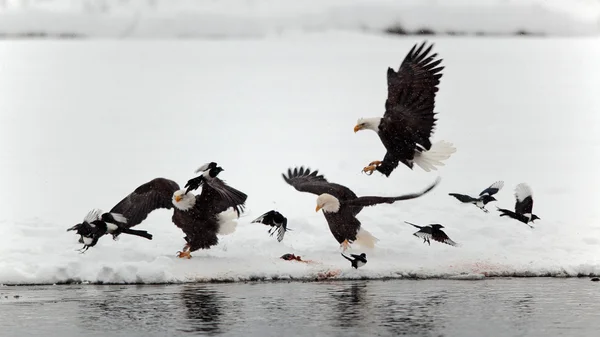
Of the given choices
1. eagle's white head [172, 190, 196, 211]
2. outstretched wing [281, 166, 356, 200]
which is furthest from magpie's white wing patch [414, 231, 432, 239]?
eagle's white head [172, 190, 196, 211]

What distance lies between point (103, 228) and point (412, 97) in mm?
Answer: 2988

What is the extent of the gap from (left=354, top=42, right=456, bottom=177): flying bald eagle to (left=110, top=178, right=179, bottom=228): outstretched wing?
1.80 m

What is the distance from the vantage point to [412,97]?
1002cm

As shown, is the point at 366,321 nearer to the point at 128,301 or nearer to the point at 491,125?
the point at 128,301

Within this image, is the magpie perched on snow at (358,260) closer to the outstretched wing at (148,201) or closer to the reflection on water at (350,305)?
the reflection on water at (350,305)

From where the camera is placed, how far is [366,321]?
7.43m

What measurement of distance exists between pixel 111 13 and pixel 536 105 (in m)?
8.67

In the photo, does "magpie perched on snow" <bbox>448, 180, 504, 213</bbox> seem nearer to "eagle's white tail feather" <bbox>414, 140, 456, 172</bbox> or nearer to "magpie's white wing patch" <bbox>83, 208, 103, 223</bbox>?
"eagle's white tail feather" <bbox>414, 140, 456, 172</bbox>

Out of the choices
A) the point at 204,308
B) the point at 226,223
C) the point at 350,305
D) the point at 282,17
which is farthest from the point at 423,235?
the point at 282,17

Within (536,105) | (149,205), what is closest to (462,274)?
(149,205)

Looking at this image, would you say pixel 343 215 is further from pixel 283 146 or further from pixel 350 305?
pixel 283 146

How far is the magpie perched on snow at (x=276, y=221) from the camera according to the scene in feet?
33.8

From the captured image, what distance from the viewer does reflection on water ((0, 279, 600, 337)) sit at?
7199 mm

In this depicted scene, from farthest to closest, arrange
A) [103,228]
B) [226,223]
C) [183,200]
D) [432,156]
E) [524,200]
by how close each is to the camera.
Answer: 1. [524,200]
2. [432,156]
3. [226,223]
4. [103,228]
5. [183,200]
